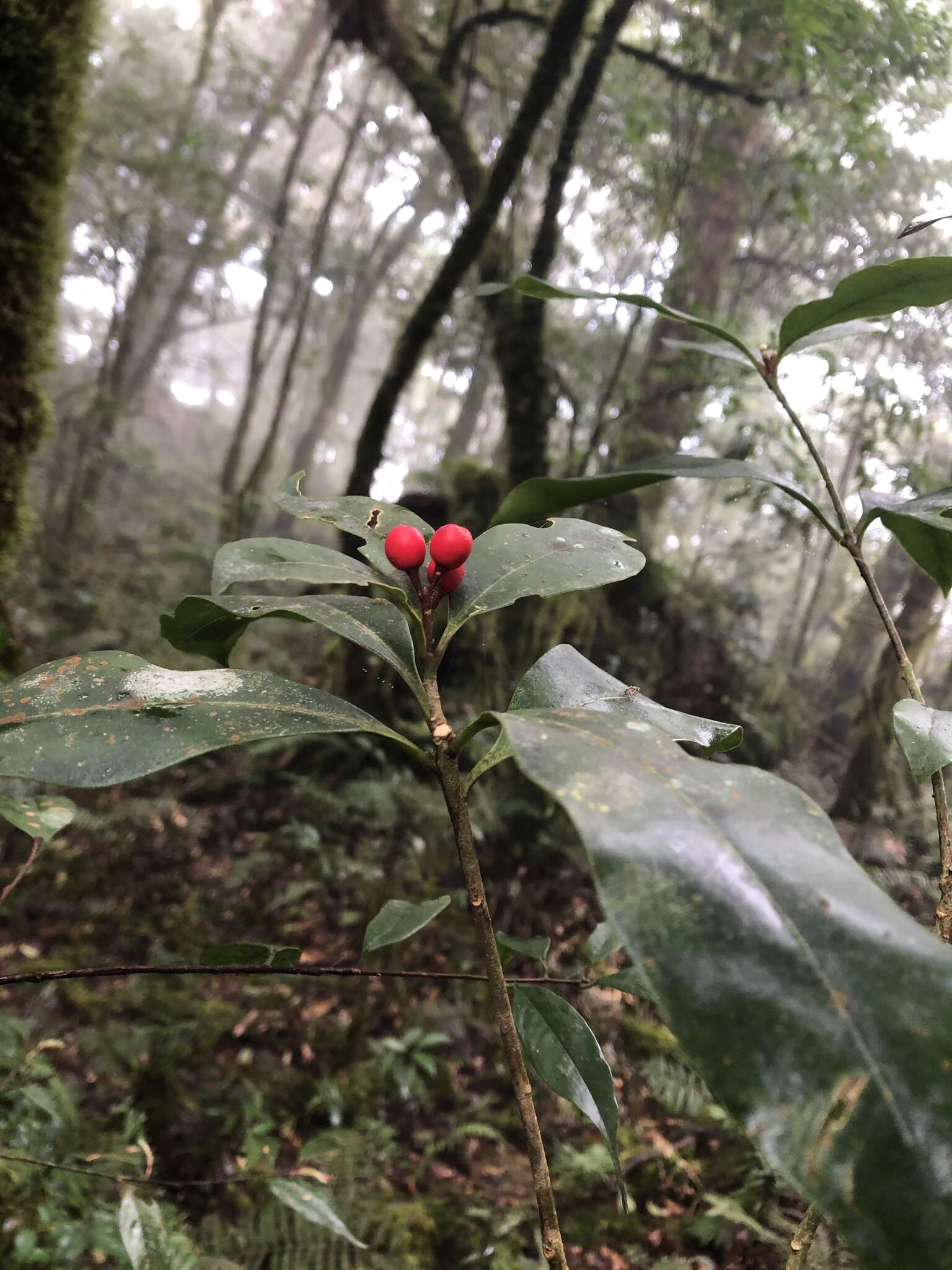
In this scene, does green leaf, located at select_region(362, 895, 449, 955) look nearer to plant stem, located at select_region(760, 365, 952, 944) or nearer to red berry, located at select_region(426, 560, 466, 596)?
red berry, located at select_region(426, 560, 466, 596)

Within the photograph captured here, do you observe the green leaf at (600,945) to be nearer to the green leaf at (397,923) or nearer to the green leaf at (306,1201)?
the green leaf at (397,923)

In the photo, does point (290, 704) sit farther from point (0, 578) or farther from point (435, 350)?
point (435, 350)

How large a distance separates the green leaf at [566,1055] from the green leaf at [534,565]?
45 cm

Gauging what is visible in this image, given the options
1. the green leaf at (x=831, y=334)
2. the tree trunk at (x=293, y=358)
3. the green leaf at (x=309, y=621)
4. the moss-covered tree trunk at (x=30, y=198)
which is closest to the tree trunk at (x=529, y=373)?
the tree trunk at (x=293, y=358)

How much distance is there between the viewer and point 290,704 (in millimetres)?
616

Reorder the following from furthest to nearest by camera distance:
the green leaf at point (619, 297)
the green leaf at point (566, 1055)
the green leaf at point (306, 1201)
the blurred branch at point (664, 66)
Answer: the blurred branch at point (664, 66), the green leaf at point (306, 1201), the green leaf at point (619, 297), the green leaf at point (566, 1055)

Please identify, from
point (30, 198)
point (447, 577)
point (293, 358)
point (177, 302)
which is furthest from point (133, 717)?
point (177, 302)

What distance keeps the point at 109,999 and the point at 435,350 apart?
399 inches

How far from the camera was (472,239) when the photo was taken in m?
3.88

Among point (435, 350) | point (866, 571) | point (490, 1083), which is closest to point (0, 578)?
point (866, 571)

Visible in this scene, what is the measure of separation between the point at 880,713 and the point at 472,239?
4.33 m

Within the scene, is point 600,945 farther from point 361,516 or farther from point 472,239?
point 472,239

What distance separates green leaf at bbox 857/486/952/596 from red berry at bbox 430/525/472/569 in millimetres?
502

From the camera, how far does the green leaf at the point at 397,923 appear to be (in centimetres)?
78
